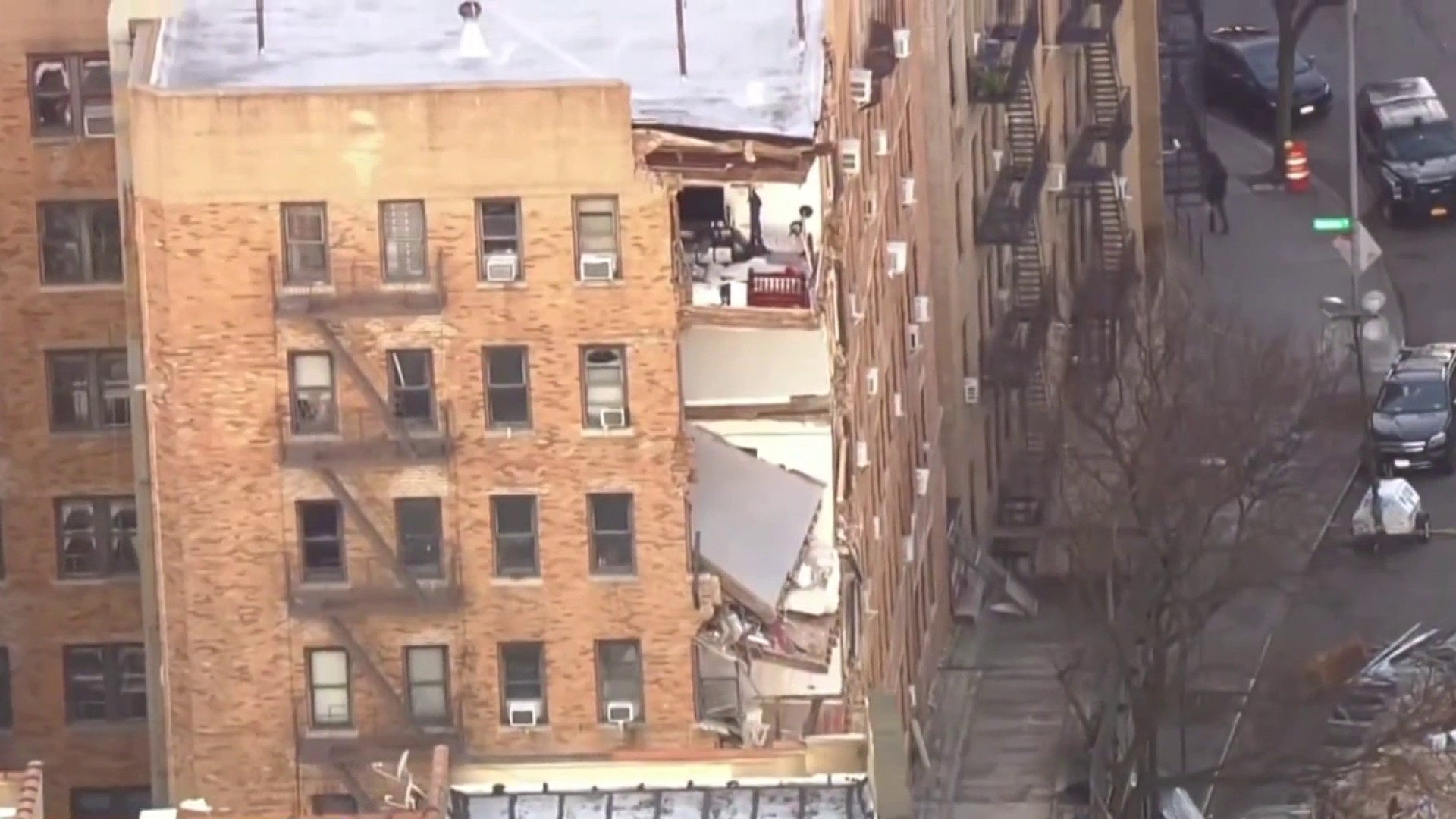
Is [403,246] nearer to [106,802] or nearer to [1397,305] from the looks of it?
[106,802]

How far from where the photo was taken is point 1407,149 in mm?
110438

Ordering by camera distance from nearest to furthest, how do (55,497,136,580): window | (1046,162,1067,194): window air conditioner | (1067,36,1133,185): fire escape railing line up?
1. (55,497,136,580): window
2. (1046,162,1067,194): window air conditioner
3. (1067,36,1133,185): fire escape railing

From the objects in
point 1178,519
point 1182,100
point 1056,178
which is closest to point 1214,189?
point 1182,100

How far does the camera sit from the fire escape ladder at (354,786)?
72188 millimetres

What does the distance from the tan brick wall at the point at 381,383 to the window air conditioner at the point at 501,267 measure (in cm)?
22

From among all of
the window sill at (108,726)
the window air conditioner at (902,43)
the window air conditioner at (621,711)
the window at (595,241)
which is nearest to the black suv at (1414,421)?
the window air conditioner at (902,43)

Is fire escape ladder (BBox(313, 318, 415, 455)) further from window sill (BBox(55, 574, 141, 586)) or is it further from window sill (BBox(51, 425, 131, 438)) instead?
window sill (BBox(55, 574, 141, 586))

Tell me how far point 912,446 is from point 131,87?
21.2 metres

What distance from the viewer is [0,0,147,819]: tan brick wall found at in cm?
7744

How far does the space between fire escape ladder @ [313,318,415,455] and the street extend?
60.6 feet

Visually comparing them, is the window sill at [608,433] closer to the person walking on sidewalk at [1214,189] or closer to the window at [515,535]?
the window at [515,535]

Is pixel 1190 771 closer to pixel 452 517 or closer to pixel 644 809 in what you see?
pixel 452 517

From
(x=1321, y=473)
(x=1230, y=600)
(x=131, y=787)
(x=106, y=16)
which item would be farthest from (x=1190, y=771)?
(x=106, y=16)

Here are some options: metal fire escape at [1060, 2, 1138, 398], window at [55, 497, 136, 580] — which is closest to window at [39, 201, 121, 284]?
window at [55, 497, 136, 580]
